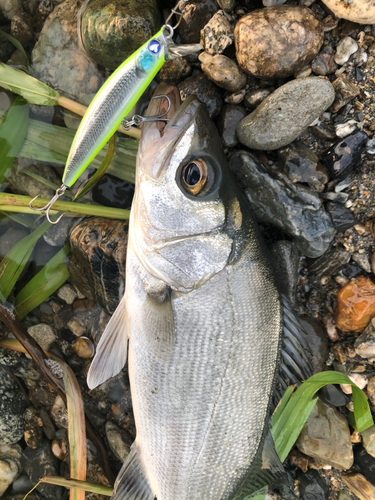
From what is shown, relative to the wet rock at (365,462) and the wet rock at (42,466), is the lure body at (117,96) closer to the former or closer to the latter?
the wet rock at (42,466)

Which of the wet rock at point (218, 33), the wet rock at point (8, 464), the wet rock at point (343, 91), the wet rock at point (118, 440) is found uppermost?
the wet rock at point (343, 91)

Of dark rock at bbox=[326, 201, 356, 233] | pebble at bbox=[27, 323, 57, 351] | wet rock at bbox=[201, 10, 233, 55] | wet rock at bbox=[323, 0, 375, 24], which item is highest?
wet rock at bbox=[323, 0, 375, 24]

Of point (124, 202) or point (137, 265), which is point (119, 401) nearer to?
point (137, 265)

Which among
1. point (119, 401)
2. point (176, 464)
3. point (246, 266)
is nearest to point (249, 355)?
point (246, 266)

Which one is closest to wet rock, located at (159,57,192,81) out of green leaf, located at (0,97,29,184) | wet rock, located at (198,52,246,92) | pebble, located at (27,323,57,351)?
wet rock, located at (198,52,246,92)

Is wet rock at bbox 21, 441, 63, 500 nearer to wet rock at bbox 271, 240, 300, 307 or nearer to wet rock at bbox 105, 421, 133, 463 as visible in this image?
wet rock at bbox 105, 421, 133, 463

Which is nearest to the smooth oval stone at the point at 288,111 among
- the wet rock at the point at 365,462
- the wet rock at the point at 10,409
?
the wet rock at the point at 365,462
